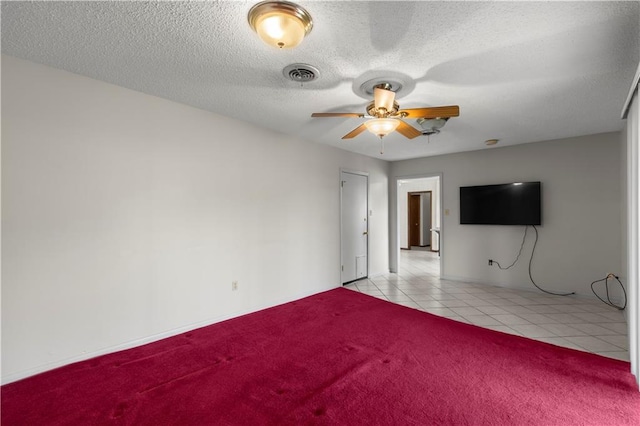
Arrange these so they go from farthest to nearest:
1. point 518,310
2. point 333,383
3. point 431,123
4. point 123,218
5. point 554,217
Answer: point 554,217
point 518,310
point 431,123
point 123,218
point 333,383

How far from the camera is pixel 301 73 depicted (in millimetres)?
2264

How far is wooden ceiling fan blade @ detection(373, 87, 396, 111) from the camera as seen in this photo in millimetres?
2064

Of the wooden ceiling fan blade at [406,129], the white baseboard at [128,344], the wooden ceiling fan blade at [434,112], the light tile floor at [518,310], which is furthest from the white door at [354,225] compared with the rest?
the wooden ceiling fan blade at [434,112]

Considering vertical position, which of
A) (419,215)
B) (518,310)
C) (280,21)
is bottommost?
(518,310)

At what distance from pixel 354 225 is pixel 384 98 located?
132 inches

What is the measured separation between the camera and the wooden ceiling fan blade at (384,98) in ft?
6.77

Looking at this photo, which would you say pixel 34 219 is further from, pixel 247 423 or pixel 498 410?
pixel 498 410

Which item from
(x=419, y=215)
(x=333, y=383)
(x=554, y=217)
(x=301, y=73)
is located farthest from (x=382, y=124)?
(x=419, y=215)

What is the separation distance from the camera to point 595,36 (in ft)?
5.86

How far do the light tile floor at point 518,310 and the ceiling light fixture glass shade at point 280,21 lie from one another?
3512mm

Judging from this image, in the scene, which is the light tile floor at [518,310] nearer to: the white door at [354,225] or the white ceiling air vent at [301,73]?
the white door at [354,225]

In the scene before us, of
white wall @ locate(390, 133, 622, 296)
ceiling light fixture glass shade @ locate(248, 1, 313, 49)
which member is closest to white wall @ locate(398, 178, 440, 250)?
white wall @ locate(390, 133, 622, 296)

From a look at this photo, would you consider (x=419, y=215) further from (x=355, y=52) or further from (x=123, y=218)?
(x=123, y=218)

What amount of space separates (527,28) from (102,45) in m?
2.85
